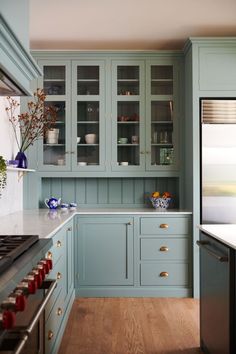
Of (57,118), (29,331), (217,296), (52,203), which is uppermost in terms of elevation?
(57,118)

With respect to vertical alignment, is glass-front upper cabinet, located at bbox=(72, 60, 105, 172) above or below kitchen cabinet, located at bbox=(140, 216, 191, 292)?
above

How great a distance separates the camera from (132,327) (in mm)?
3125

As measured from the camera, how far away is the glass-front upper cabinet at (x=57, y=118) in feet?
13.7

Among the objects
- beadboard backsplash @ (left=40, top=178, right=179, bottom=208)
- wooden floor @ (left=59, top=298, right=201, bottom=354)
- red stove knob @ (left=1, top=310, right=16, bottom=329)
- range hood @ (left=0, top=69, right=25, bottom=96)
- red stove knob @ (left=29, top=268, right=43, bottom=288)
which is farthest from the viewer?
beadboard backsplash @ (left=40, top=178, right=179, bottom=208)

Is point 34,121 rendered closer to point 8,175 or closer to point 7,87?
point 8,175

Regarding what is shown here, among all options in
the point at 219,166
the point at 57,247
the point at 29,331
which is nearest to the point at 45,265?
the point at 29,331

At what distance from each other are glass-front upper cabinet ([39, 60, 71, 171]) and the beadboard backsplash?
34cm

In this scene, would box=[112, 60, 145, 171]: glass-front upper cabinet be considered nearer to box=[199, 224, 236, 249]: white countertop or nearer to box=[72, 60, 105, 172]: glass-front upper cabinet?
box=[72, 60, 105, 172]: glass-front upper cabinet

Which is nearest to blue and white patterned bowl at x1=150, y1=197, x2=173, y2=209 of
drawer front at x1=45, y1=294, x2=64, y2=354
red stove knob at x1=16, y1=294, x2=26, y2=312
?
drawer front at x1=45, y1=294, x2=64, y2=354

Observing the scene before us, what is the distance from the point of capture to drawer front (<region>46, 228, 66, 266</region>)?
2546mm

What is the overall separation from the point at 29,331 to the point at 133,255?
8.87 feet

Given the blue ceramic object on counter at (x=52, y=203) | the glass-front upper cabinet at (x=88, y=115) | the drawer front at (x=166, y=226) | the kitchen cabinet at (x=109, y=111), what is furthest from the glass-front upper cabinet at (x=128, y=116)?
the blue ceramic object on counter at (x=52, y=203)

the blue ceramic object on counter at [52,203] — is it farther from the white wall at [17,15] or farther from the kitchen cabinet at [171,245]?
the white wall at [17,15]

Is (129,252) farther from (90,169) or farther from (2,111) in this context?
(2,111)
